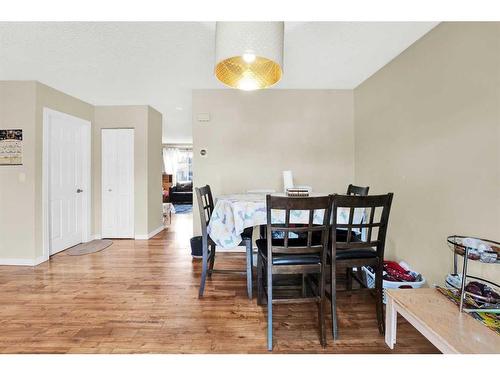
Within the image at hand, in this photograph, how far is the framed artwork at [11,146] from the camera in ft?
10.2

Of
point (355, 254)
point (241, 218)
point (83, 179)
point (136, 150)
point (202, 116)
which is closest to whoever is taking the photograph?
point (355, 254)

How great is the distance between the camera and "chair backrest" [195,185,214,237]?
7.38 feet

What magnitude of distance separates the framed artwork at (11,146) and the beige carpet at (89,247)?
1.38 m

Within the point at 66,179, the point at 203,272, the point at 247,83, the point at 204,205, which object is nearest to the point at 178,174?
the point at 66,179

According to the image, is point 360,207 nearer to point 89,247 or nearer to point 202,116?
point 202,116

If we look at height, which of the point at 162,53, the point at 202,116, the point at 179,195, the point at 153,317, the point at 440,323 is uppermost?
the point at 162,53

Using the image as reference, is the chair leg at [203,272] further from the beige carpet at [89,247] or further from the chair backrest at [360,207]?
the beige carpet at [89,247]

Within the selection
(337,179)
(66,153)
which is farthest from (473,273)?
(66,153)

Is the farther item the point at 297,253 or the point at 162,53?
the point at 162,53

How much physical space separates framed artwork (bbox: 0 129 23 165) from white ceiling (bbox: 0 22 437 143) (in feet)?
2.18

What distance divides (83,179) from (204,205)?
289cm

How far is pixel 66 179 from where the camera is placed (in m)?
3.77

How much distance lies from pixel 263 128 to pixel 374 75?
1542 mm
